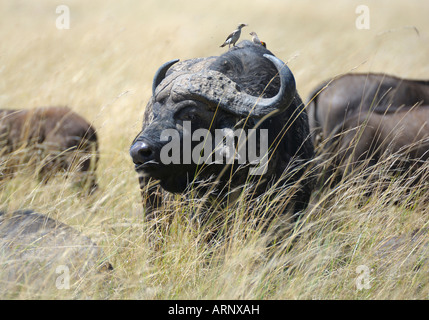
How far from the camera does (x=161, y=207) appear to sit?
450 centimetres

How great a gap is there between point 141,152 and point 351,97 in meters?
3.87

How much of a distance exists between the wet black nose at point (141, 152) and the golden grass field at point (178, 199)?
0.45m

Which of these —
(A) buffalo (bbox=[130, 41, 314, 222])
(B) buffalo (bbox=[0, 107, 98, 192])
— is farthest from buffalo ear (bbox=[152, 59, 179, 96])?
(B) buffalo (bbox=[0, 107, 98, 192])

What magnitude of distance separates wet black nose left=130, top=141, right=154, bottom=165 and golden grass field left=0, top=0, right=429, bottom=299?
0.45 meters

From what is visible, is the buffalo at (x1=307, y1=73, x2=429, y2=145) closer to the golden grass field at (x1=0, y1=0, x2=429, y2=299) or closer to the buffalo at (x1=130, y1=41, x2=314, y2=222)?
the golden grass field at (x1=0, y1=0, x2=429, y2=299)

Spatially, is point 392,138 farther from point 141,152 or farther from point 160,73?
point 141,152

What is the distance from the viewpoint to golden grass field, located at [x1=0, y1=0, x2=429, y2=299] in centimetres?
369

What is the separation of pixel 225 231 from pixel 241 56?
1376 mm

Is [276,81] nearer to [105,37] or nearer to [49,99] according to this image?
[49,99]

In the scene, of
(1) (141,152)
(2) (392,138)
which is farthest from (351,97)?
(1) (141,152)

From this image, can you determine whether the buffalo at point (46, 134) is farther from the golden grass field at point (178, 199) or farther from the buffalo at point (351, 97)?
the buffalo at point (351, 97)

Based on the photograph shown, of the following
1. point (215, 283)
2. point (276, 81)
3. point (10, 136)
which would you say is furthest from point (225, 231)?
point (10, 136)
